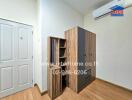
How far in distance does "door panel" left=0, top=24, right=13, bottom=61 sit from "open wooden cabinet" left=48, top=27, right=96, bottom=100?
113cm

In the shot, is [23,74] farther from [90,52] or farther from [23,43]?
[90,52]

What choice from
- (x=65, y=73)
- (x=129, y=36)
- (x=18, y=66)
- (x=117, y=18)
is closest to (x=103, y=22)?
(x=117, y=18)

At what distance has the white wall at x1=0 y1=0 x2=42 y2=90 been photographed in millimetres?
2342

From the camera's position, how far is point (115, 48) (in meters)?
2.92

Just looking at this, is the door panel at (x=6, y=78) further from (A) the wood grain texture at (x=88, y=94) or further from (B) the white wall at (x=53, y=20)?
(B) the white wall at (x=53, y=20)

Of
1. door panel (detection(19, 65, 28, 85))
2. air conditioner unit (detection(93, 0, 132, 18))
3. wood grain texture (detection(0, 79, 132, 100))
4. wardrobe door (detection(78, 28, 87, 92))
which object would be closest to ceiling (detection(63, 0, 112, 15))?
air conditioner unit (detection(93, 0, 132, 18))

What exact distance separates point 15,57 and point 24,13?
142 centimetres

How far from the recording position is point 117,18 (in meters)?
2.82

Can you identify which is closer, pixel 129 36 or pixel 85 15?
pixel 129 36

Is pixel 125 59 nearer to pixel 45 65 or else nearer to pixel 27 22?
pixel 45 65

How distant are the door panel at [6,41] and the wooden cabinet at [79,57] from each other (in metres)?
1.73

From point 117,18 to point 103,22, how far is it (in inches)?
20.5

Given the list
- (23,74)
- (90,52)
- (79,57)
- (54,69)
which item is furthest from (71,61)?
(23,74)

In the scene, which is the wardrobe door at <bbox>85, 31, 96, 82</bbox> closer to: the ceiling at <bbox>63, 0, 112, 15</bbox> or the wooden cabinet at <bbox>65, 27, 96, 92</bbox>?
the wooden cabinet at <bbox>65, 27, 96, 92</bbox>
